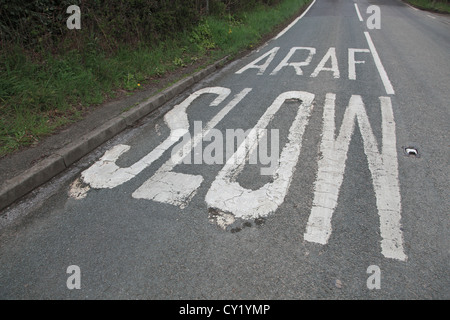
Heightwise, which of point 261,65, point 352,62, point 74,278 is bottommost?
point 74,278

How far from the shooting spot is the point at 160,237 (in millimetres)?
2553

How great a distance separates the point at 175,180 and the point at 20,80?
353cm

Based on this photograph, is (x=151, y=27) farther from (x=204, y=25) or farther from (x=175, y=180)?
(x=175, y=180)

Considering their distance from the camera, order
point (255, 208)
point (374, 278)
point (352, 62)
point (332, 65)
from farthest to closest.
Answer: point (352, 62)
point (332, 65)
point (255, 208)
point (374, 278)

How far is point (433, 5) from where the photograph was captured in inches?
805

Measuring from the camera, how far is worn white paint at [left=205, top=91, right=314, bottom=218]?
9.37 ft

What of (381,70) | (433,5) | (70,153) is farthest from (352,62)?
(433,5)

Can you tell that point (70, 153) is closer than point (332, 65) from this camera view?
Yes

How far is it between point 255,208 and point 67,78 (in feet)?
14.6

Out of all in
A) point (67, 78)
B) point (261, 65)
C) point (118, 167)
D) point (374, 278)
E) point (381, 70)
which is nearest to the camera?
point (374, 278)

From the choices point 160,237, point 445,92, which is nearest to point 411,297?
point 160,237

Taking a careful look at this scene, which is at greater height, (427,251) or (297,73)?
(297,73)

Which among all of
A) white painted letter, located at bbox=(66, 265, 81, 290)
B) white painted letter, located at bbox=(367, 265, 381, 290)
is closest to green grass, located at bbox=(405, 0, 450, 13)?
white painted letter, located at bbox=(367, 265, 381, 290)

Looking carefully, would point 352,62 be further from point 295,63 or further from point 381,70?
point 295,63
